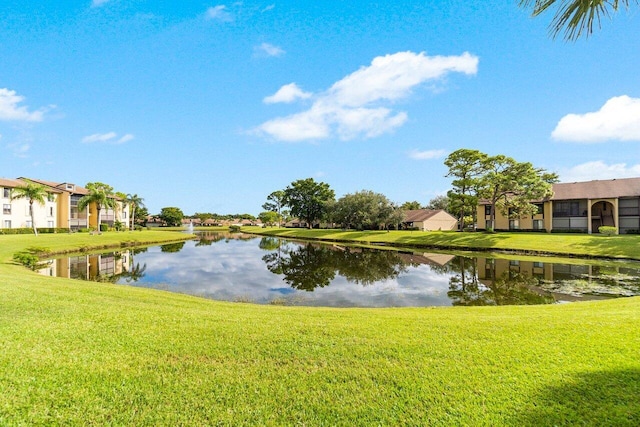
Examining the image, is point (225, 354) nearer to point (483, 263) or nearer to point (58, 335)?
point (58, 335)

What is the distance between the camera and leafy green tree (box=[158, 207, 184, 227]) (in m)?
115

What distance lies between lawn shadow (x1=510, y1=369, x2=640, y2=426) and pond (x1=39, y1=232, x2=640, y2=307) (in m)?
9.08

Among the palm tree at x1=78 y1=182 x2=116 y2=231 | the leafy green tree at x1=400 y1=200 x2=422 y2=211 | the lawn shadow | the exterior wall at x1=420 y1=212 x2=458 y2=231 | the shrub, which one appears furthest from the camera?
the leafy green tree at x1=400 y1=200 x2=422 y2=211

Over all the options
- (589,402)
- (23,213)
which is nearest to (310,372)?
(589,402)

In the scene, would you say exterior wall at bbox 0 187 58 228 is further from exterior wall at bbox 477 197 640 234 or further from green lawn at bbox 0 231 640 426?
exterior wall at bbox 477 197 640 234

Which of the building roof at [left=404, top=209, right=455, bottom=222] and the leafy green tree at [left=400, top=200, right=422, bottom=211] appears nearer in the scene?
the building roof at [left=404, top=209, right=455, bottom=222]

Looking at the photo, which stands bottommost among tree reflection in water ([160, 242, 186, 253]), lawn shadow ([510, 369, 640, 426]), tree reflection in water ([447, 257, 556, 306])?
tree reflection in water ([447, 257, 556, 306])

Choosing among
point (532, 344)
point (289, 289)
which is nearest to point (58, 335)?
point (532, 344)

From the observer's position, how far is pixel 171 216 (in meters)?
115

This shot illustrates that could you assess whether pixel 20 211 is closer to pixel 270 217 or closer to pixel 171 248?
pixel 171 248

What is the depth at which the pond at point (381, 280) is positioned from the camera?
1415cm

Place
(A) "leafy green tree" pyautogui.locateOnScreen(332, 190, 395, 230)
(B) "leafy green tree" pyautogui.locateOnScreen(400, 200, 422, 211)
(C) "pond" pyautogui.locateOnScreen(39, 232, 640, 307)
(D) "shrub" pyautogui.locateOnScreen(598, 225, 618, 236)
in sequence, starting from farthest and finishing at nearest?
(B) "leafy green tree" pyautogui.locateOnScreen(400, 200, 422, 211) < (A) "leafy green tree" pyautogui.locateOnScreen(332, 190, 395, 230) < (D) "shrub" pyautogui.locateOnScreen(598, 225, 618, 236) < (C) "pond" pyautogui.locateOnScreen(39, 232, 640, 307)

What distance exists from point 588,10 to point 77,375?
25.6 feet

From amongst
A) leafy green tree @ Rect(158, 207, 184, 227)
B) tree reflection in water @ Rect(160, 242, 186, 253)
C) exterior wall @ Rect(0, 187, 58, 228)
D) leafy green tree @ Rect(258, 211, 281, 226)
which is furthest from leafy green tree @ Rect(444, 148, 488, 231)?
leafy green tree @ Rect(158, 207, 184, 227)
